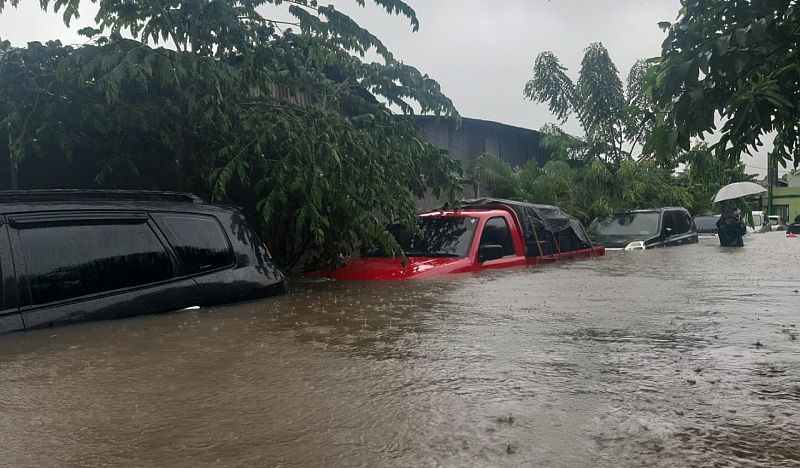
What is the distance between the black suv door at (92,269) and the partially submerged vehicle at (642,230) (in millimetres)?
10503

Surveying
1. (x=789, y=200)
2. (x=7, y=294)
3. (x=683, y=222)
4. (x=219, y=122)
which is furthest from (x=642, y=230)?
(x=789, y=200)

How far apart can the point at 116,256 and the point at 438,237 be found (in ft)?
14.1

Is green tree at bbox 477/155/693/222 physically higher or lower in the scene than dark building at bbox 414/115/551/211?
lower

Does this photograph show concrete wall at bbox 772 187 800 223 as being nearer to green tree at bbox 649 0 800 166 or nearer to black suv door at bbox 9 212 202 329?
green tree at bbox 649 0 800 166

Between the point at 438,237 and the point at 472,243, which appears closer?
the point at 472,243

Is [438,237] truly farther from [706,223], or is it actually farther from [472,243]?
[706,223]

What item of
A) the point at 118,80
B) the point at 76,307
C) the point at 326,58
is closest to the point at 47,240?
the point at 76,307

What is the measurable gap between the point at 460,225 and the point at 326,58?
228cm

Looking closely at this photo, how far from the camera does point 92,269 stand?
13.8 feet

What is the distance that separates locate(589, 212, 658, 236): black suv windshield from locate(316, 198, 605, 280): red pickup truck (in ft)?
15.6

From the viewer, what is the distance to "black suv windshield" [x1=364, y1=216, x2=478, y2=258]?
784 cm

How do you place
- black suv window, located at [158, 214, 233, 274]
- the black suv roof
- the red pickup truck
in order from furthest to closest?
the red pickup truck
black suv window, located at [158, 214, 233, 274]
the black suv roof

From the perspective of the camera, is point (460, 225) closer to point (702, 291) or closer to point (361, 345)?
point (702, 291)

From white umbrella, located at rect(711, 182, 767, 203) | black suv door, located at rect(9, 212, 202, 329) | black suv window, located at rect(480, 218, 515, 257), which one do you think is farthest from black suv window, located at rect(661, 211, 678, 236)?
black suv door, located at rect(9, 212, 202, 329)
